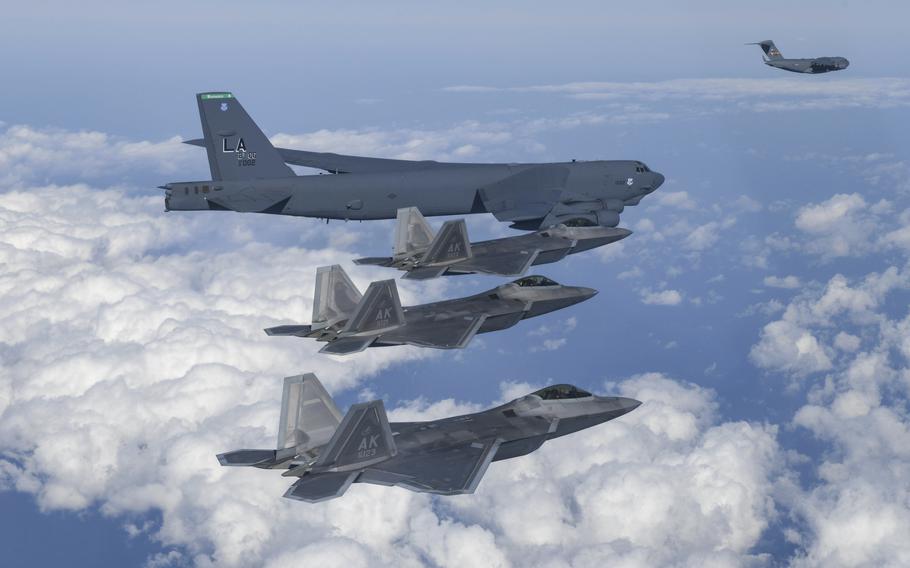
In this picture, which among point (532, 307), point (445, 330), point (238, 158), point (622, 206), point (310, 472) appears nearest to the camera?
point (310, 472)

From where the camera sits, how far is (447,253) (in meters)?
48.9

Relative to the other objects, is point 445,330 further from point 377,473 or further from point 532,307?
point 377,473

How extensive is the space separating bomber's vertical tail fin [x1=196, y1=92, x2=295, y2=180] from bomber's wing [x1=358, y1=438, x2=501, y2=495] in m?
27.7

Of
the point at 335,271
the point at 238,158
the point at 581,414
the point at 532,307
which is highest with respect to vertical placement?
the point at 238,158

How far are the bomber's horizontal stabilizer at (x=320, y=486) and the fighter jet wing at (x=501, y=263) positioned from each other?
1892 centimetres

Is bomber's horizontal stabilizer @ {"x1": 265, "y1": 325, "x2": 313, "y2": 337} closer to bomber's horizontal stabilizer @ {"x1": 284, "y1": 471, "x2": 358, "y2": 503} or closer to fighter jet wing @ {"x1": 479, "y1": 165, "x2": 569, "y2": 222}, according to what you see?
bomber's horizontal stabilizer @ {"x1": 284, "y1": 471, "x2": 358, "y2": 503}

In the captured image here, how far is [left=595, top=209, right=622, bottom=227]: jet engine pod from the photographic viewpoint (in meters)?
59.9

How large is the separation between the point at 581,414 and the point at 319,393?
1309 centimetres

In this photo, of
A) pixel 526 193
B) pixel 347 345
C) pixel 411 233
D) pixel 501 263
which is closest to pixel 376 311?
pixel 347 345

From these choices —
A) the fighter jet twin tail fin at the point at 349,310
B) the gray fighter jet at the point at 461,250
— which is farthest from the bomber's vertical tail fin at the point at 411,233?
the fighter jet twin tail fin at the point at 349,310

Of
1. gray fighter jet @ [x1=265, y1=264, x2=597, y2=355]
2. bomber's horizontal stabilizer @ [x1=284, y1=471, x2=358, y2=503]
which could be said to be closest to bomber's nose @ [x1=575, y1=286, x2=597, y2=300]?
gray fighter jet @ [x1=265, y1=264, x2=597, y2=355]

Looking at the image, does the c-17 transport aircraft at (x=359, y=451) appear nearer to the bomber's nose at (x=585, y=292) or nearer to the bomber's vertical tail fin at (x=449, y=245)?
the bomber's nose at (x=585, y=292)

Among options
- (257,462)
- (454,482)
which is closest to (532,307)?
(454,482)

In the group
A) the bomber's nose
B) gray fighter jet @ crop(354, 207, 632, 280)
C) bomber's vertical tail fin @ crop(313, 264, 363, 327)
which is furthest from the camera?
gray fighter jet @ crop(354, 207, 632, 280)
